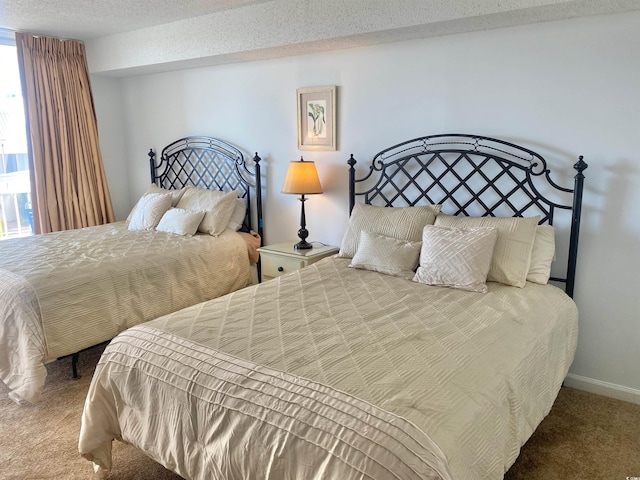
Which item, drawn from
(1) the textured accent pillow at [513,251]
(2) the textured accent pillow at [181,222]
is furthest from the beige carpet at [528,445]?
(2) the textured accent pillow at [181,222]

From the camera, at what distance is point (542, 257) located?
255 centimetres

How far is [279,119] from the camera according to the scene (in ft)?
12.5

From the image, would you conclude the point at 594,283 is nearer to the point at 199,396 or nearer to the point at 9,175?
the point at 199,396

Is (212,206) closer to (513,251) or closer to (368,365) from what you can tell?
(513,251)

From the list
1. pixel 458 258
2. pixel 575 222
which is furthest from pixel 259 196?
pixel 575 222

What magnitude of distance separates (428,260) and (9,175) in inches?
161

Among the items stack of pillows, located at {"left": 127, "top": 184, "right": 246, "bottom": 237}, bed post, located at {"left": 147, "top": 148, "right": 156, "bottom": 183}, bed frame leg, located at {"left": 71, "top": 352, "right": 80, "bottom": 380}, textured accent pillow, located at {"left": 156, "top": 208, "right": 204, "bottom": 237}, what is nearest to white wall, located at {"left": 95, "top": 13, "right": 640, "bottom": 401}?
stack of pillows, located at {"left": 127, "top": 184, "right": 246, "bottom": 237}

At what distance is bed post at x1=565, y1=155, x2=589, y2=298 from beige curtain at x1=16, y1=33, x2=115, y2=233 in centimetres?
421

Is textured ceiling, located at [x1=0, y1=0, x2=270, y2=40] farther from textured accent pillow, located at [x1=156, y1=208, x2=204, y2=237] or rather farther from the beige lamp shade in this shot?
textured accent pillow, located at [x1=156, y1=208, x2=204, y2=237]

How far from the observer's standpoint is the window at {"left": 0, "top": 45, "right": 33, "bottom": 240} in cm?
425

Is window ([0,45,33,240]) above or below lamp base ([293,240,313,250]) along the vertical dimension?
above

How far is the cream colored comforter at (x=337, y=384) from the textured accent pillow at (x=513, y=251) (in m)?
0.11

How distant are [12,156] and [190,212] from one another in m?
2.01

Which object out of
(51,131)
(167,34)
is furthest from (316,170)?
(51,131)
